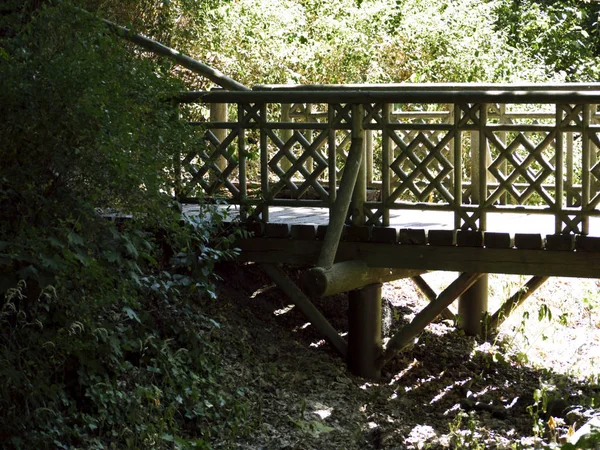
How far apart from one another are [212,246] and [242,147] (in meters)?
0.83

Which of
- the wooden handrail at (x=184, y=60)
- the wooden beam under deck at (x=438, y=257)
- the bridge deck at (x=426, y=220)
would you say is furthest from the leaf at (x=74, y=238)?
the wooden handrail at (x=184, y=60)

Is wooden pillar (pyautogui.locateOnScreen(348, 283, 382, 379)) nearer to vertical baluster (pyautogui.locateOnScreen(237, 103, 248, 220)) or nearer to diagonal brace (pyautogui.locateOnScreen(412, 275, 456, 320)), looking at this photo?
vertical baluster (pyautogui.locateOnScreen(237, 103, 248, 220))

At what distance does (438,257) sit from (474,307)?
2.37 meters

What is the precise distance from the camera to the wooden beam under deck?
730 centimetres

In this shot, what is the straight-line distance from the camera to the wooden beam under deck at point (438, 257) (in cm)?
730

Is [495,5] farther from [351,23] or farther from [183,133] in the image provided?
[183,133]

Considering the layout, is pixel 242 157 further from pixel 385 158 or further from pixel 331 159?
pixel 385 158

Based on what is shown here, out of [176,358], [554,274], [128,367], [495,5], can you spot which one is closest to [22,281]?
[128,367]

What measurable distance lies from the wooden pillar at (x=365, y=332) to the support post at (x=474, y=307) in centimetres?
183

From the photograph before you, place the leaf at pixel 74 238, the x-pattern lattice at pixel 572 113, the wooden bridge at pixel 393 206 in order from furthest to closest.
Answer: the wooden bridge at pixel 393 206 < the x-pattern lattice at pixel 572 113 < the leaf at pixel 74 238

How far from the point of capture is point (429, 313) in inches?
320

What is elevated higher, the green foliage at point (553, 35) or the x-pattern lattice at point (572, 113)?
the green foliage at point (553, 35)

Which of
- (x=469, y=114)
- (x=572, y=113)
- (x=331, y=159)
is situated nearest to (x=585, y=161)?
(x=572, y=113)

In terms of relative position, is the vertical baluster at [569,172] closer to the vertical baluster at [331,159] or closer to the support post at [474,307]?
the support post at [474,307]
